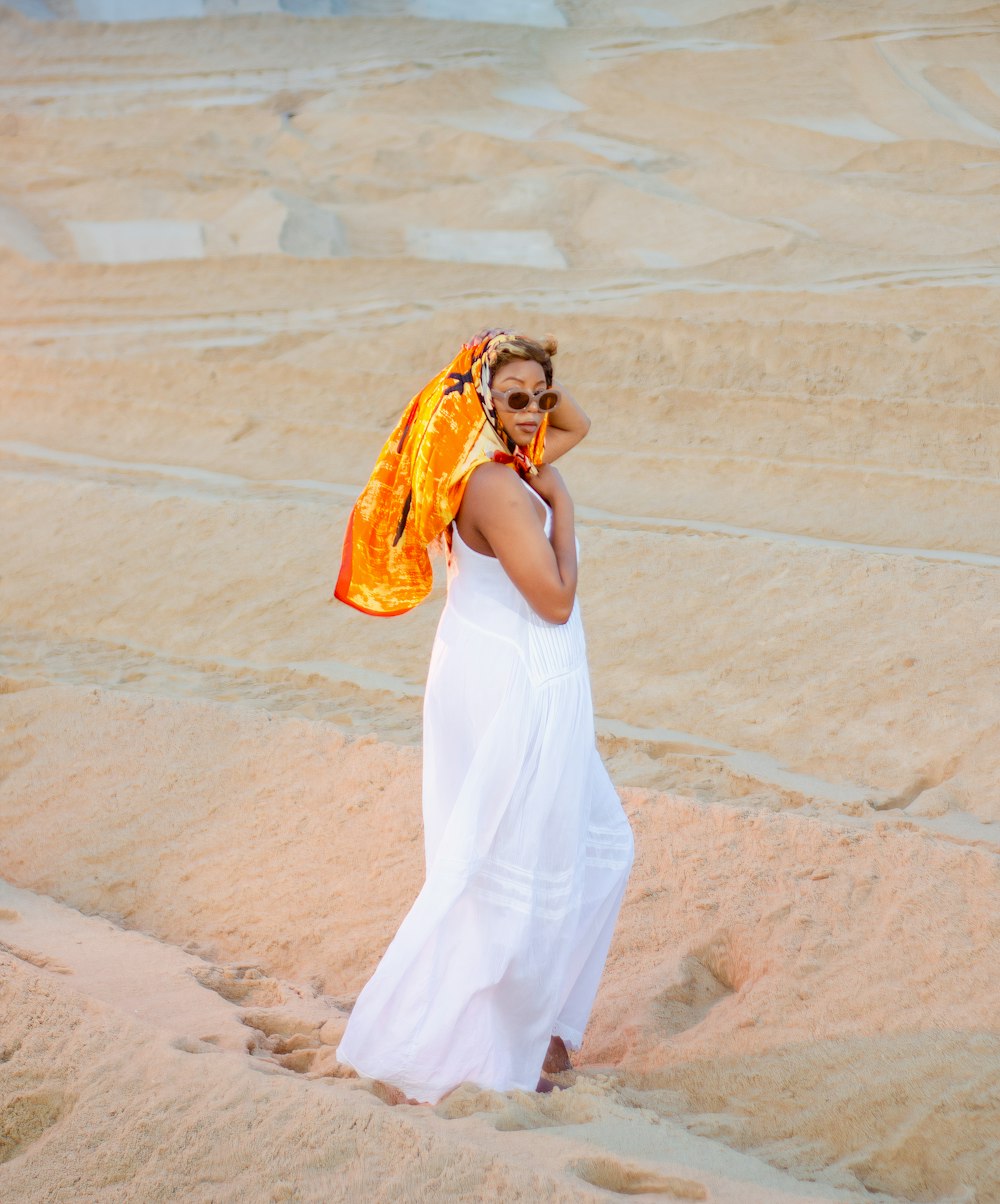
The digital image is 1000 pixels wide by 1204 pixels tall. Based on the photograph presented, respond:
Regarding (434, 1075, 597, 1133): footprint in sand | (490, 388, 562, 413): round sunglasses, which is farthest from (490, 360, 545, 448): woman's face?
(434, 1075, 597, 1133): footprint in sand

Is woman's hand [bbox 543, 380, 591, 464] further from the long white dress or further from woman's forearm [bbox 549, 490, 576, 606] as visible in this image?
the long white dress

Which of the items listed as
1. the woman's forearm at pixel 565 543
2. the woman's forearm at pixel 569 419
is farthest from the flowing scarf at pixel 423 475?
the woman's forearm at pixel 569 419

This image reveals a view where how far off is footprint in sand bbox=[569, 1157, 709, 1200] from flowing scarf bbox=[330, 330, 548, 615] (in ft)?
4.10

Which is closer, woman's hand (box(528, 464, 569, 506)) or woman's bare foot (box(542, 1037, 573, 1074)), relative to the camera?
woman's hand (box(528, 464, 569, 506))

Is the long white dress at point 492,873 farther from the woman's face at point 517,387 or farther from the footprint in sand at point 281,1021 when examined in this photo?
the footprint in sand at point 281,1021

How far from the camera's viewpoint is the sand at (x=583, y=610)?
114 inches

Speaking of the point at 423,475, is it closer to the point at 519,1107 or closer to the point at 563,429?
the point at 563,429

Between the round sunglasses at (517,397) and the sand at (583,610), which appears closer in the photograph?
the round sunglasses at (517,397)

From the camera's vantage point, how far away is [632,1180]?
253cm

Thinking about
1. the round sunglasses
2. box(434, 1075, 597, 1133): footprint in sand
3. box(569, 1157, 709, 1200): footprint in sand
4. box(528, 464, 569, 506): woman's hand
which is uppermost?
the round sunglasses

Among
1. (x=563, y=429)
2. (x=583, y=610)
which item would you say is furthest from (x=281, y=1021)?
(x=583, y=610)

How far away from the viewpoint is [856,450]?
27.0 feet

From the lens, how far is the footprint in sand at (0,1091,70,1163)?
2.78 m

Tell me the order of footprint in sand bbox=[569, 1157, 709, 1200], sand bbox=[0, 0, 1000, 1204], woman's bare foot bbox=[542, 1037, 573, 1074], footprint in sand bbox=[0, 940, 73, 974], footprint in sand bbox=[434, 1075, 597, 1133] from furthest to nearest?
footprint in sand bbox=[0, 940, 73, 974] < woman's bare foot bbox=[542, 1037, 573, 1074] < sand bbox=[0, 0, 1000, 1204] < footprint in sand bbox=[434, 1075, 597, 1133] < footprint in sand bbox=[569, 1157, 709, 1200]
